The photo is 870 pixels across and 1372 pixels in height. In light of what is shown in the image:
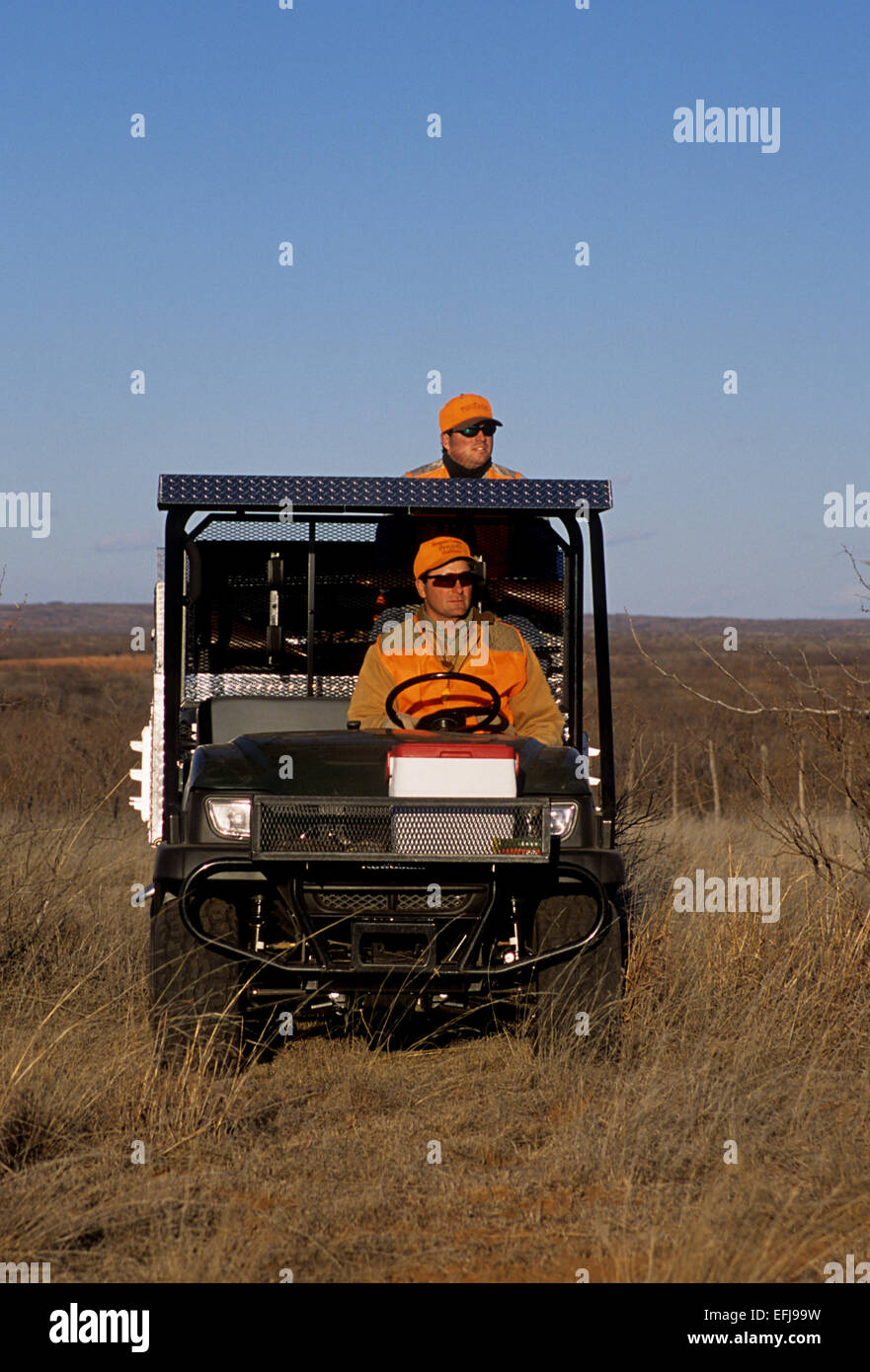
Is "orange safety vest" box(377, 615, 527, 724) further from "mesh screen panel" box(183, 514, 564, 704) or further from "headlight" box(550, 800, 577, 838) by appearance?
"headlight" box(550, 800, 577, 838)

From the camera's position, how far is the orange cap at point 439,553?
6031 mm

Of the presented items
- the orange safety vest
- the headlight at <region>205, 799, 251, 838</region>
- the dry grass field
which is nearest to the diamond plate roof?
the orange safety vest

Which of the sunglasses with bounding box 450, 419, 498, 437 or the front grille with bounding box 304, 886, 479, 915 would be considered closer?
the front grille with bounding box 304, 886, 479, 915

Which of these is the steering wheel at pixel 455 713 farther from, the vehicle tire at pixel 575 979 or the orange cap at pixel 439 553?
the vehicle tire at pixel 575 979

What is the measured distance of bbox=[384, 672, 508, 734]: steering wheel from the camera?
5672mm

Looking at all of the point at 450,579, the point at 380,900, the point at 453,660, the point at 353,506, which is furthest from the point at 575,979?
the point at 353,506

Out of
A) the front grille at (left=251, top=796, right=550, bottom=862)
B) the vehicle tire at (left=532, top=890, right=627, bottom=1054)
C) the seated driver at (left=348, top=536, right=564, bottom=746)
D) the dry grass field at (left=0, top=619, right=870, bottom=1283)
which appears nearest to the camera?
the dry grass field at (left=0, top=619, right=870, bottom=1283)

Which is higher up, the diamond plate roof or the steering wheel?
the diamond plate roof

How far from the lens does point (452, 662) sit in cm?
604

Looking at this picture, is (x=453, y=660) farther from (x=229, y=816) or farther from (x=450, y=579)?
(x=229, y=816)

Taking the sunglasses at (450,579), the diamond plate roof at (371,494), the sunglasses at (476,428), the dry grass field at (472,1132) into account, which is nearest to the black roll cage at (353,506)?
the diamond plate roof at (371,494)

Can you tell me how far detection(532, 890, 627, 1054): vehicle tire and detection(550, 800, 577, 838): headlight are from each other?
0.85 ft
